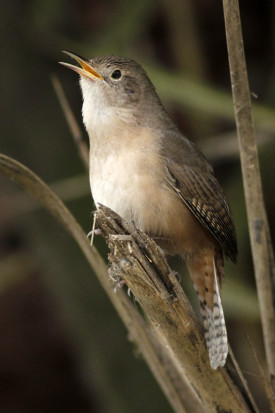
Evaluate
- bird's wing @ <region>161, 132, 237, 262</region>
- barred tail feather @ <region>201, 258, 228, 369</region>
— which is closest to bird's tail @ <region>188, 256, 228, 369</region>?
barred tail feather @ <region>201, 258, 228, 369</region>

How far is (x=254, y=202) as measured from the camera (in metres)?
2.28

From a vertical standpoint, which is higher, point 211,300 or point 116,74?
point 116,74

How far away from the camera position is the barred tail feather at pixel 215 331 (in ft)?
7.58

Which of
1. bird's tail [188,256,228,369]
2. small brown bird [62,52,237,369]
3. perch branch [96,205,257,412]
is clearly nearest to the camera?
perch branch [96,205,257,412]

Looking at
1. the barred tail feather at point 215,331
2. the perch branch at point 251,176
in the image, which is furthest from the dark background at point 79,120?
the perch branch at point 251,176

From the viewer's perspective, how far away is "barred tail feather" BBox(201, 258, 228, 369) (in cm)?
231

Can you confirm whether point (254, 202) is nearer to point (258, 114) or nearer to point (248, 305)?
point (258, 114)

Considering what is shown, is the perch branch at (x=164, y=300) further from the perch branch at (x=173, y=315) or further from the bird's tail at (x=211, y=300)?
the bird's tail at (x=211, y=300)

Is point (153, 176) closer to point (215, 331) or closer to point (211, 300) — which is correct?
point (211, 300)

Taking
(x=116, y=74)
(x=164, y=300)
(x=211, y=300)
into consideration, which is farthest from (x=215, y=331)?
(x=116, y=74)

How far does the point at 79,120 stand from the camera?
431 centimetres

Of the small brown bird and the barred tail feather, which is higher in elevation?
the small brown bird

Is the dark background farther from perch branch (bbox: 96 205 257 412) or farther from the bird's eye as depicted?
perch branch (bbox: 96 205 257 412)

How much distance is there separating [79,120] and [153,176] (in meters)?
1.44
